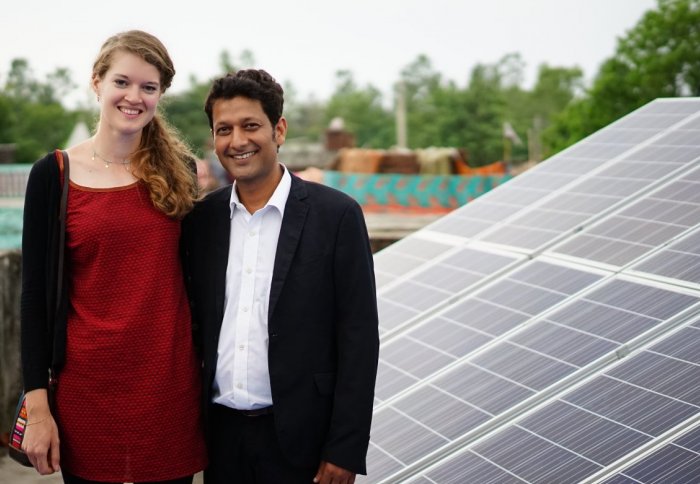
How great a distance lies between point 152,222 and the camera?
3393 millimetres

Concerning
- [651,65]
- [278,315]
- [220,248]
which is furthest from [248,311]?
[651,65]

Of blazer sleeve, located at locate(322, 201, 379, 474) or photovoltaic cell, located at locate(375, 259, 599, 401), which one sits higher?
blazer sleeve, located at locate(322, 201, 379, 474)

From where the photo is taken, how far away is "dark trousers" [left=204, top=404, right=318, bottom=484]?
11.2 feet

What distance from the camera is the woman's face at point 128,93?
11.1ft

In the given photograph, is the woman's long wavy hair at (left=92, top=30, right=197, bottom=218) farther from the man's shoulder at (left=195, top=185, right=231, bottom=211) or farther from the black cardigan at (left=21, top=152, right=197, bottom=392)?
the black cardigan at (left=21, top=152, right=197, bottom=392)

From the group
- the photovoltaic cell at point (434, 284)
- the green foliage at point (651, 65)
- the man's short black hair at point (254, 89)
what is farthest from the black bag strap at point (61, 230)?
the green foliage at point (651, 65)

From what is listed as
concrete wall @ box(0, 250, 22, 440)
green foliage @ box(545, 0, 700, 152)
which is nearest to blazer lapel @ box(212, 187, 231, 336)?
concrete wall @ box(0, 250, 22, 440)

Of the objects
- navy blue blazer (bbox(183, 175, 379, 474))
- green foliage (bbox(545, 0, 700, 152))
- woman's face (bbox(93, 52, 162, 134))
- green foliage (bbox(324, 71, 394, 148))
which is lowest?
green foliage (bbox(324, 71, 394, 148))

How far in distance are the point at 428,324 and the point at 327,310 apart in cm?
235

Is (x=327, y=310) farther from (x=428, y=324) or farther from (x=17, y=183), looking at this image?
(x=17, y=183)

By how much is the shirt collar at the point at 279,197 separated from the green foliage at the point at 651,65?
38.6 meters

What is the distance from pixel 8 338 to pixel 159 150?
4.66m

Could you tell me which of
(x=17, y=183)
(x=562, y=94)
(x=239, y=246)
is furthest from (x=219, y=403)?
(x=562, y=94)

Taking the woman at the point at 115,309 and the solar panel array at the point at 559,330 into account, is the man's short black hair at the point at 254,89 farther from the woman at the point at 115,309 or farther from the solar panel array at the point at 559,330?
the solar panel array at the point at 559,330
